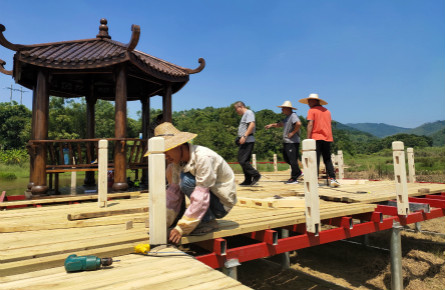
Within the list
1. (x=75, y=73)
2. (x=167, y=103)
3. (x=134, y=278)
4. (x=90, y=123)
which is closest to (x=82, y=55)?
(x=75, y=73)

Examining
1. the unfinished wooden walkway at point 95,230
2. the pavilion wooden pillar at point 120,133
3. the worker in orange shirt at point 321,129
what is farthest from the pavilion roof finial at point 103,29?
the worker in orange shirt at point 321,129

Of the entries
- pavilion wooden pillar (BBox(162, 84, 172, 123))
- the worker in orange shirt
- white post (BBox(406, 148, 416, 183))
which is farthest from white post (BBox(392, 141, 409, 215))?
pavilion wooden pillar (BBox(162, 84, 172, 123))

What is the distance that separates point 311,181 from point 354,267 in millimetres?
6113

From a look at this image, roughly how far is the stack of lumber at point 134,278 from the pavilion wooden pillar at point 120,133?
4.03m

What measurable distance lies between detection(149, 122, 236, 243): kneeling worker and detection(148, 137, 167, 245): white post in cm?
8

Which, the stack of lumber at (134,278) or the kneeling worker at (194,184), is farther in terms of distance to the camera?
the kneeling worker at (194,184)

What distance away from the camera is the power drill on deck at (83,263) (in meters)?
2.12

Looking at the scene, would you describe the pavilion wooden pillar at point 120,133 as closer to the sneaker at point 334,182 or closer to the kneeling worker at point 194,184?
the kneeling worker at point 194,184

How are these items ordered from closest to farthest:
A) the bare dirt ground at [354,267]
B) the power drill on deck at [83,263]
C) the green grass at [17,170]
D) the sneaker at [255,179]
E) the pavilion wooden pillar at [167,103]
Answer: the power drill on deck at [83,263] → the bare dirt ground at [354,267] → the sneaker at [255,179] → the pavilion wooden pillar at [167,103] → the green grass at [17,170]

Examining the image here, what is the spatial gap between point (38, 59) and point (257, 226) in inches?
216

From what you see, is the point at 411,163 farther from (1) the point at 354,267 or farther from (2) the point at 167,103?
(2) the point at 167,103

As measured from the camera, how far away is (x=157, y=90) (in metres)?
8.56

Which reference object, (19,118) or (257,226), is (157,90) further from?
(19,118)

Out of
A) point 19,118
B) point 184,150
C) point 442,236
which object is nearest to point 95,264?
point 184,150
